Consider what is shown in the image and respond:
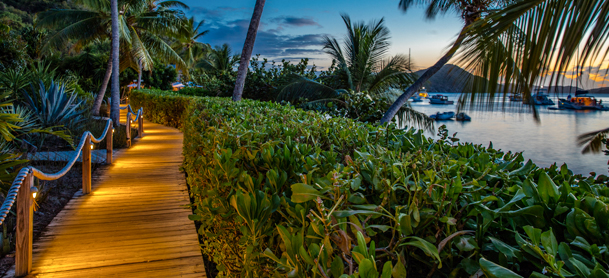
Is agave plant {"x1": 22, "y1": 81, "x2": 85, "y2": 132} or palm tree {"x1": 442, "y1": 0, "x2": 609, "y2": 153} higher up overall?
palm tree {"x1": 442, "y1": 0, "x2": 609, "y2": 153}

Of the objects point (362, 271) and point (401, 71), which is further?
point (401, 71)

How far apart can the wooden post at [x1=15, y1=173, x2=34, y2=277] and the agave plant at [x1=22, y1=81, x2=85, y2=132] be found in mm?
6430

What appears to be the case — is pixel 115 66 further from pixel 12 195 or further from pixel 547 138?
pixel 547 138

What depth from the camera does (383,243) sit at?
96 centimetres

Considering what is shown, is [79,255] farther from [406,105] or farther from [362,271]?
[406,105]

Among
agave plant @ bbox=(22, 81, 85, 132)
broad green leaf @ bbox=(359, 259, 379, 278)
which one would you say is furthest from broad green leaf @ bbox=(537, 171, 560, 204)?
agave plant @ bbox=(22, 81, 85, 132)

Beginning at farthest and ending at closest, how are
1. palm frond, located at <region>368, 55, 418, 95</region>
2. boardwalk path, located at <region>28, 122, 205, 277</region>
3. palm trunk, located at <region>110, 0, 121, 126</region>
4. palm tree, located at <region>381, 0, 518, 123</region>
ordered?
palm trunk, located at <region>110, 0, 121, 126</region>, palm frond, located at <region>368, 55, 418, 95</region>, palm tree, located at <region>381, 0, 518, 123</region>, boardwalk path, located at <region>28, 122, 205, 277</region>

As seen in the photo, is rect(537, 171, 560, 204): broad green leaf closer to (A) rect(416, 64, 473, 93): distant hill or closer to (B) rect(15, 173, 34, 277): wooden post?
(A) rect(416, 64, 473, 93): distant hill

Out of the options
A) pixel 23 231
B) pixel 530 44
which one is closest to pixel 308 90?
pixel 23 231

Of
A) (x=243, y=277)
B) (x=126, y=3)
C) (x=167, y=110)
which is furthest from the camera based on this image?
(x=126, y=3)

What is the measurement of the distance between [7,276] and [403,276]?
3.40m

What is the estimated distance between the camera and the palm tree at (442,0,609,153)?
1.71 m

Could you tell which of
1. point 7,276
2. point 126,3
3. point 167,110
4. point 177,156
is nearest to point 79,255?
point 7,276

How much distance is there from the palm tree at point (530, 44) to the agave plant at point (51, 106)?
30.2ft
